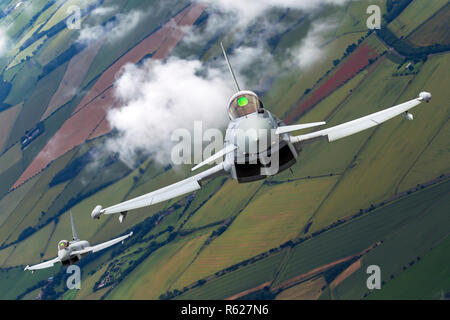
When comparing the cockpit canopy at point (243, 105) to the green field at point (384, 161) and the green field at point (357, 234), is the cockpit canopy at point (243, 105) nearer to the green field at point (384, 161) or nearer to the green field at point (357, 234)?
the green field at point (357, 234)

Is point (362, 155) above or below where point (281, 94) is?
below

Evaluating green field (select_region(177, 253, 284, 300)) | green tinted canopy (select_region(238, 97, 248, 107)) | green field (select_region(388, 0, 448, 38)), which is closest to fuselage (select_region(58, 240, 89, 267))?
green field (select_region(177, 253, 284, 300))

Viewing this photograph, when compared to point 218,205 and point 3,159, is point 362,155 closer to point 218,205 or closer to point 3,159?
point 218,205

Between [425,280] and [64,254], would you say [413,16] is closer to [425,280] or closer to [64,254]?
[425,280]

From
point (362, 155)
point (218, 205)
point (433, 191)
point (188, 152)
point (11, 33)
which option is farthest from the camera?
point (11, 33)

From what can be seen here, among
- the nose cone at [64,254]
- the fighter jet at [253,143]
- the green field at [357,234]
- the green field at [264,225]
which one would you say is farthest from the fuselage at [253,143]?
the green field at [264,225]

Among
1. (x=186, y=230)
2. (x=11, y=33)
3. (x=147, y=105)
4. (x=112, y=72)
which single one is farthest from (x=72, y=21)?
(x=186, y=230)

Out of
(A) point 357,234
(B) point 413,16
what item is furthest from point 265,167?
(B) point 413,16
